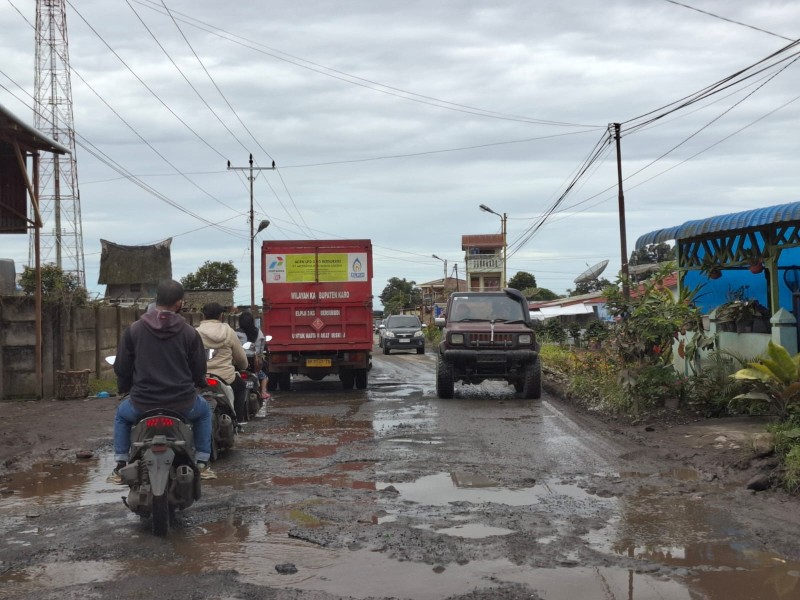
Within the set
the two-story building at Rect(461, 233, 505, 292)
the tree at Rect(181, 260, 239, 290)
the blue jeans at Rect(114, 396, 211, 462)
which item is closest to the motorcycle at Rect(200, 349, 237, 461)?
the blue jeans at Rect(114, 396, 211, 462)

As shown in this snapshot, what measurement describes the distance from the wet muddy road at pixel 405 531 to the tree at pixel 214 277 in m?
51.4

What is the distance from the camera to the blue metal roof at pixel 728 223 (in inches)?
413

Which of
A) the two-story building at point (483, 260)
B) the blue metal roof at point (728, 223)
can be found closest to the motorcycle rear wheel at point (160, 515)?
the blue metal roof at point (728, 223)

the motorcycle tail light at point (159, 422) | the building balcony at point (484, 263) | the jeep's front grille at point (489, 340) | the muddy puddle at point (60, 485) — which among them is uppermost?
the building balcony at point (484, 263)

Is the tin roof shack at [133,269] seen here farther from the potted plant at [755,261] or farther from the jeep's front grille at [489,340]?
the potted plant at [755,261]

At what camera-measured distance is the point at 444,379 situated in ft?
50.1

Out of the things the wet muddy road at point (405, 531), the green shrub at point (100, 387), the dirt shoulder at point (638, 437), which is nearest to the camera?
the wet muddy road at point (405, 531)

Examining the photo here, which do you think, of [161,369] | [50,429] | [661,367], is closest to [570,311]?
[661,367]

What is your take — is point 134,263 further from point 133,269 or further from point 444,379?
point 444,379

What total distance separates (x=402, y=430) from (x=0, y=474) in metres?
4.82

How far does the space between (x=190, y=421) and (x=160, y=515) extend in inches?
34.5

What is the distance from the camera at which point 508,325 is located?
15.7 meters

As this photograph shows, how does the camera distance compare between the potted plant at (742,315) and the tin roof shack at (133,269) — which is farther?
the tin roof shack at (133,269)

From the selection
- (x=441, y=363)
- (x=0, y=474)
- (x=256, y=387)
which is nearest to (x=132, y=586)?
(x=0, y=474)
